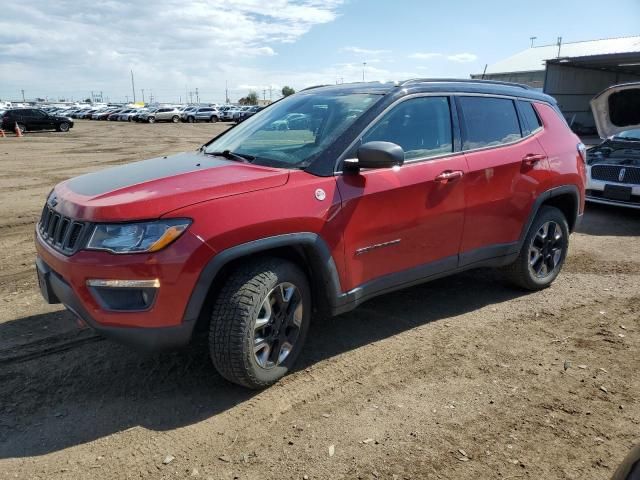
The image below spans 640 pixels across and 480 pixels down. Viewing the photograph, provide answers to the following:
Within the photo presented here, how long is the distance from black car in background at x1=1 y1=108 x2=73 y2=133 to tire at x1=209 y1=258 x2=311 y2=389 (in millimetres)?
33228

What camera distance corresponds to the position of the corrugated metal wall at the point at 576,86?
1072 inches

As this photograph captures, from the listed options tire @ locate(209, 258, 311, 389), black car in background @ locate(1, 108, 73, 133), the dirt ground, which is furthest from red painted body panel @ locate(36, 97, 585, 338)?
black car in background @ locate(1, 108, 73, 133)

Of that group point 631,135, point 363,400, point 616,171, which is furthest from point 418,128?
point 631,135

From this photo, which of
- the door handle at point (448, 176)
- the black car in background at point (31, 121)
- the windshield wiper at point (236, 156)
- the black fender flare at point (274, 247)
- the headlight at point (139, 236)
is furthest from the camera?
the black car in background at point (31, 121)

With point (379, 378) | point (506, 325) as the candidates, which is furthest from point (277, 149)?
point (506, 325)

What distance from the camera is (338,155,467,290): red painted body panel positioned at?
3.46m

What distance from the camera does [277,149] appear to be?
149 inches

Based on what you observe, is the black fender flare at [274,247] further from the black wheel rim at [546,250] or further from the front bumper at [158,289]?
the black wheel rim at [546,250]

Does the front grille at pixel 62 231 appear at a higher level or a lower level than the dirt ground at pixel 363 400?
higher

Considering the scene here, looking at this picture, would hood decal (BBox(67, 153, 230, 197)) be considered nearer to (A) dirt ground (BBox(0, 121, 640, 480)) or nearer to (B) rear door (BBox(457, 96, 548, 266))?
(A) dirt ground (BBox(0, 121, 640, 480))

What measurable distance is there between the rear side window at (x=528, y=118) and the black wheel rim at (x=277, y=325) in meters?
2.73

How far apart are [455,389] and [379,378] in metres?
0.48

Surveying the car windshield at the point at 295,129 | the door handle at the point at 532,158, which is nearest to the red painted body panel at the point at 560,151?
the door handle at the point at 532,158

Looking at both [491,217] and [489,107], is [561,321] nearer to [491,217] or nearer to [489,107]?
[491,217]
